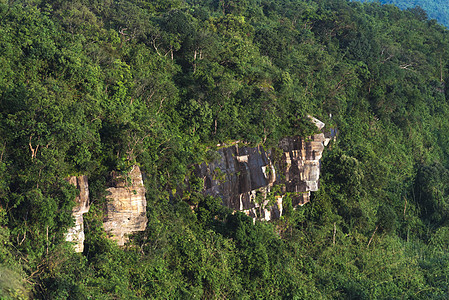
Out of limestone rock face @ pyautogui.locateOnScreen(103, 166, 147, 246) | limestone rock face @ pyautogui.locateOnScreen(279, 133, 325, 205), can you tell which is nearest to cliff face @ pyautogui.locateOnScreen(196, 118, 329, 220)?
limestone rock face @ pyautogui.locateOnScreen(279, 133, 325, 205)

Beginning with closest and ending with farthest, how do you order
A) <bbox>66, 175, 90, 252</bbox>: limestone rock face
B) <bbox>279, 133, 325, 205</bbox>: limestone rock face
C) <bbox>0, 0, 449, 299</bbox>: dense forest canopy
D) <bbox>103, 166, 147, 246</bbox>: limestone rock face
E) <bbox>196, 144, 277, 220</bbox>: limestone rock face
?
1. <bbox>0, 0, 449, 299</bbox>: dense forest canopy
2. <bbox>66, 175, 90, 252</bbox>: limestone rock face
3. <bbox>103, 166, 147, 246</bbox>: limestone rock face
4. <bbox>196, 144, 277, 220</bbox>: limestone rock face
5. <bbox>279, 133, 325, 205</bbox>: limestone rock face

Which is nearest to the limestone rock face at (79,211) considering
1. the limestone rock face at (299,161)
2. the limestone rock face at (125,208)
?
the limestone rock face at (125,208)

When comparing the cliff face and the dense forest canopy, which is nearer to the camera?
the dense forest canopy

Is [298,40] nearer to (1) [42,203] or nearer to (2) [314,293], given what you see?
(2) [314,293]

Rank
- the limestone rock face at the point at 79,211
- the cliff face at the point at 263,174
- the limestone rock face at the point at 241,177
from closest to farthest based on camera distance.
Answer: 1. the limestone rock face at the point at 79,211
2. the limestone rock face at the point at 241,177
3. the cliff face at the point at 263,174

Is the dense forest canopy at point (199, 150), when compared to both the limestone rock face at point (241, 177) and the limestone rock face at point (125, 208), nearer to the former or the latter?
the limestone rock face at point (125, 208)

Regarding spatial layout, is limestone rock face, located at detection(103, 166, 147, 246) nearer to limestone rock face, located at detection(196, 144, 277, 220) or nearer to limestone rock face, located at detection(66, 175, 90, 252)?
limestone rock face, located at detection(66, 175, 90, 252)
